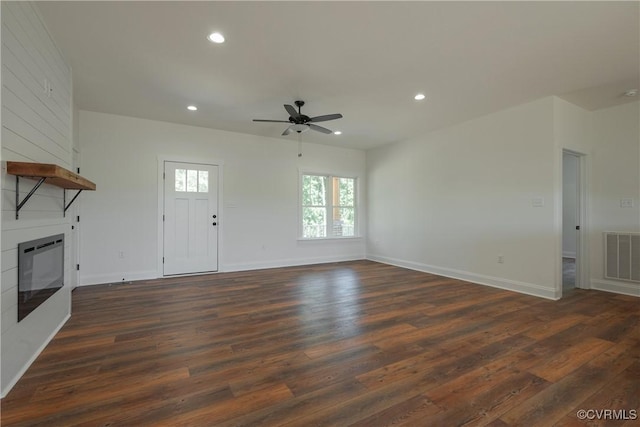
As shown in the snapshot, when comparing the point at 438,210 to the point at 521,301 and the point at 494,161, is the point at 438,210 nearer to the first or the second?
the point at 494,161

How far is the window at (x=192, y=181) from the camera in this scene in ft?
17.2

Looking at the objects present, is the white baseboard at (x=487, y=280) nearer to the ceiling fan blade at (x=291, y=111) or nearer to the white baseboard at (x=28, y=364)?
the ceiling fan blade at (x=291, y=111)

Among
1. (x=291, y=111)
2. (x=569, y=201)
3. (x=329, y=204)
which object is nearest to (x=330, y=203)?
(x=329, y=204)

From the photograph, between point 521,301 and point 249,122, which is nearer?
point 521,301

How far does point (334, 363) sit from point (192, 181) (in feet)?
14.3

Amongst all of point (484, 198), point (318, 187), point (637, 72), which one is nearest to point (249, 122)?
point (318, 187)

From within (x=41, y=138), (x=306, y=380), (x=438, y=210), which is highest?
(x=41, y=138)

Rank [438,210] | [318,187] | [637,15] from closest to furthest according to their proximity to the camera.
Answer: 1. [637,15]
2. [438,210]
3. [318,187]

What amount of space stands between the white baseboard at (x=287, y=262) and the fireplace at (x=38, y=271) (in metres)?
2.89

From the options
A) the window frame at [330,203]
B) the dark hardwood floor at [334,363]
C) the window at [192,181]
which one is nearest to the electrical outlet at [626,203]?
the dark hardwood floor at [334,363]

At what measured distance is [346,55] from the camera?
293 centimetres

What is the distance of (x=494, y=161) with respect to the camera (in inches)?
180

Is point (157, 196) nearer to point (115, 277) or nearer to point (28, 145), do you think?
point (115, 277)

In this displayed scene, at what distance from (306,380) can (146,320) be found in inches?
81.2
